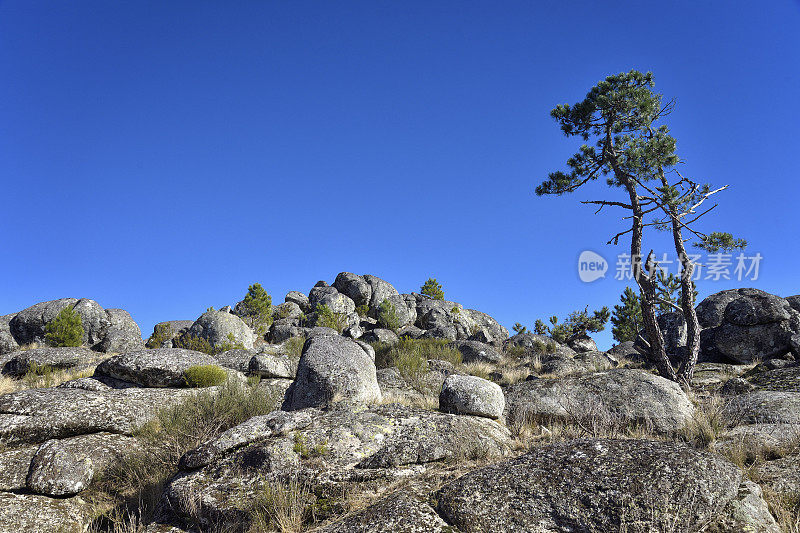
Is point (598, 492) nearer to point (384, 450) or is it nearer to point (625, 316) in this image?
point (384, 450)

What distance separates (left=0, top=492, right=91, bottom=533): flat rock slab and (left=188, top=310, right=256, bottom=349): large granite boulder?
2189cm

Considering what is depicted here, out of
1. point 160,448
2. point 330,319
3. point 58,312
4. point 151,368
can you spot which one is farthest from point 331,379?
point 58,312

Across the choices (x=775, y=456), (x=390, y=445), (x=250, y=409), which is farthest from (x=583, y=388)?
(x=250, y=409)

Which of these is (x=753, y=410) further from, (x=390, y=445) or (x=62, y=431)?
(x=62, y=431)

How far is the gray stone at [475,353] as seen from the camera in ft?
86.8

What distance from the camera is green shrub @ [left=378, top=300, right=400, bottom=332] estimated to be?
46.5m

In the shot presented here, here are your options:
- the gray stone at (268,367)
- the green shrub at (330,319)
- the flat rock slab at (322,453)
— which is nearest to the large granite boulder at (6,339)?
the green shrub at (330,319)

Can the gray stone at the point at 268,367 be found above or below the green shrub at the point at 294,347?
below

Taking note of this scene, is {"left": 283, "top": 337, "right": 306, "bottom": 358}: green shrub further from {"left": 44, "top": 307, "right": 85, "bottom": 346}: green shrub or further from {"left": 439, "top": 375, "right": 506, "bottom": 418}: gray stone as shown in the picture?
{"left": 44, "top": 307, "right": 85, "bottom": 346}: green shrub

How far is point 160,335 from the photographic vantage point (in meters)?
35.0

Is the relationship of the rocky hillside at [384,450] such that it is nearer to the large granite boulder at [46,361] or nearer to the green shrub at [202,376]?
the green shrub at [202,376]

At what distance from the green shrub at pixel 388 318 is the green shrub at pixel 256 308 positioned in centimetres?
1078

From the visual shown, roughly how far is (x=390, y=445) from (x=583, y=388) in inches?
268

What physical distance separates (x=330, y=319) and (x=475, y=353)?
735 inches
